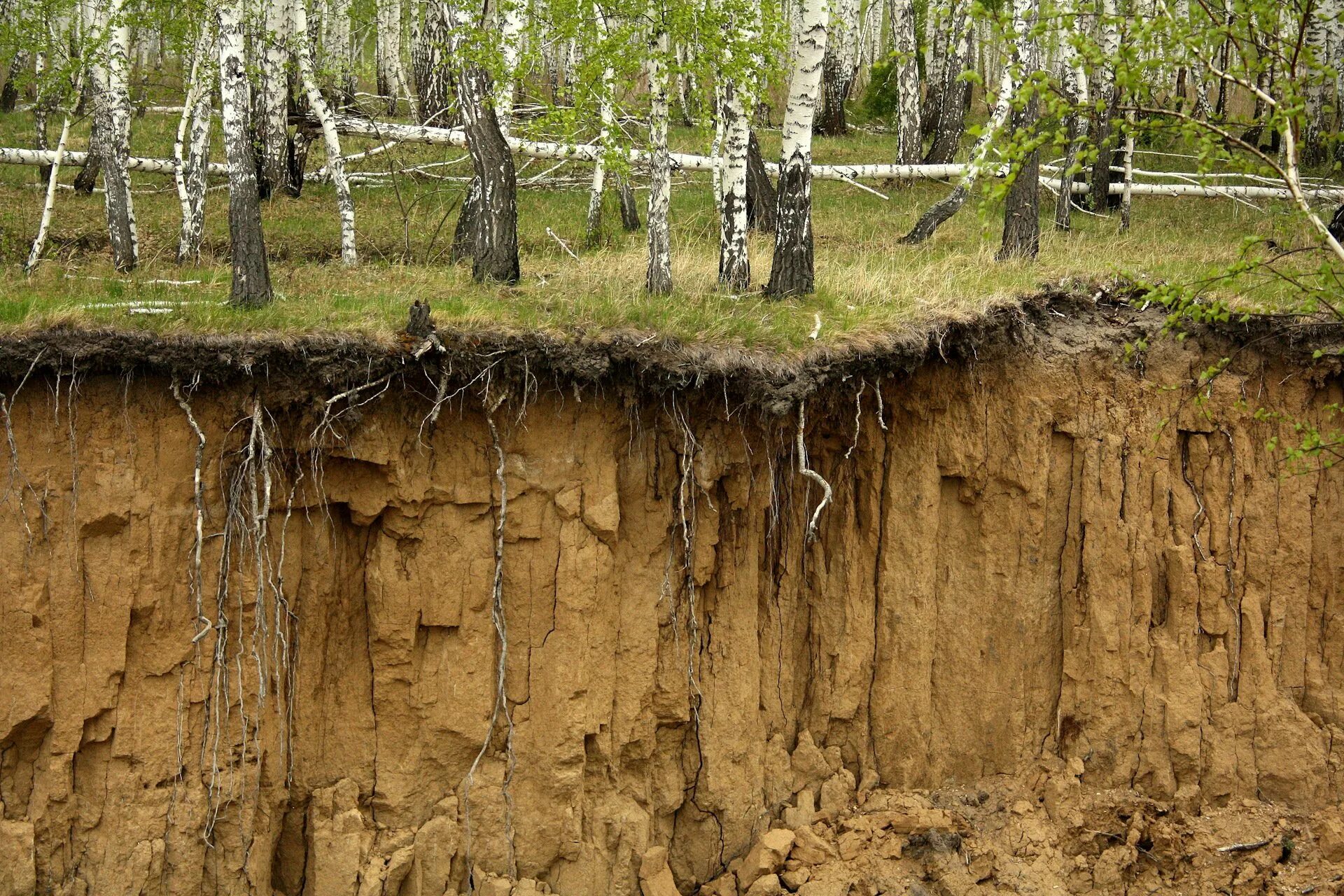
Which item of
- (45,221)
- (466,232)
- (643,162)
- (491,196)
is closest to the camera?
(491,196)

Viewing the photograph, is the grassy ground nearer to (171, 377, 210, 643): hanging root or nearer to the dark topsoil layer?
the dark topsoil layer

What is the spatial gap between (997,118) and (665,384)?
23.3ft

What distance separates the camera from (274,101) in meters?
15.0

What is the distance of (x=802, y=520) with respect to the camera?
9.16m

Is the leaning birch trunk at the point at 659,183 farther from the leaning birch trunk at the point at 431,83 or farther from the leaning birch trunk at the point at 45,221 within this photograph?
the leaning birch trunk at the point at 45,221

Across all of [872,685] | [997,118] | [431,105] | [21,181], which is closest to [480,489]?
[872,685]

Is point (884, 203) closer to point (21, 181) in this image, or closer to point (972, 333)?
point (972, 333)

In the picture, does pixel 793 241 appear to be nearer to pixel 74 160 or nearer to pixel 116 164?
pixel 116 164

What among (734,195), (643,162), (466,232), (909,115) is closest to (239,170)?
(466,232)

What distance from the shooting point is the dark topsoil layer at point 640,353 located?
7402mm

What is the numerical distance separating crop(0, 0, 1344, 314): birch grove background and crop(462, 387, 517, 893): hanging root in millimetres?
2374

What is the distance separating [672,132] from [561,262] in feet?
35.4

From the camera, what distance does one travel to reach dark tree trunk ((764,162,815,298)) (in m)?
9.83

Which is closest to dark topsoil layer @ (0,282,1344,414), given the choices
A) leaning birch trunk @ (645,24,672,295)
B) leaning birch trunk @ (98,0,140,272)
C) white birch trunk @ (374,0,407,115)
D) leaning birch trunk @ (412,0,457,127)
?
leaning birch trunk @ (645,24,672,295)
